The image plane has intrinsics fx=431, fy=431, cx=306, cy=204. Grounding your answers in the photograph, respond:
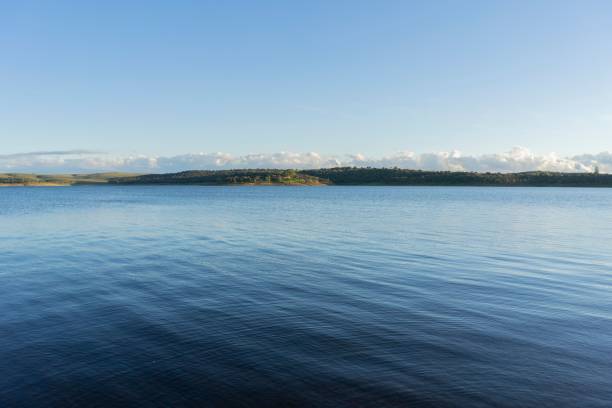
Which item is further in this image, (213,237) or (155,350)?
(213,237)

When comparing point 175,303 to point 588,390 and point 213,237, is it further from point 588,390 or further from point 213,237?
point 213,237

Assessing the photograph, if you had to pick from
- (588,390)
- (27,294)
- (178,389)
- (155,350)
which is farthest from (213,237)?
(588,390)

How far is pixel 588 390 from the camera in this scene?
9.48 metres

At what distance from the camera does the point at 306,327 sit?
43.6 feet

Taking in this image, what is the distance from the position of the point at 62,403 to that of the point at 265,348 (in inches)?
189

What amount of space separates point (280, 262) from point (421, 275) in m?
7.83

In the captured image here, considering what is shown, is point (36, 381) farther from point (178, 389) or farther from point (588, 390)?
point (588, 390)

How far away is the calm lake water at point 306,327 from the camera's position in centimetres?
942

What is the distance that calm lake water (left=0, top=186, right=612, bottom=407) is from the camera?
942 centimetres

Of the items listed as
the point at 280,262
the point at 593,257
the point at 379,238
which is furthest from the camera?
the point at 379,238

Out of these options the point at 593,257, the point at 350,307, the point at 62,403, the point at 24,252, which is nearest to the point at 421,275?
the point at 350,307

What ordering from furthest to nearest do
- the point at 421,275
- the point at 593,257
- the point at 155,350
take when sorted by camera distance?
the point at 593,257 → the point at 421,275 → the point at 155,350

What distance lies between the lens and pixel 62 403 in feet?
29.0

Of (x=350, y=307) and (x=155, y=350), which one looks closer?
(x=155, y=350)
